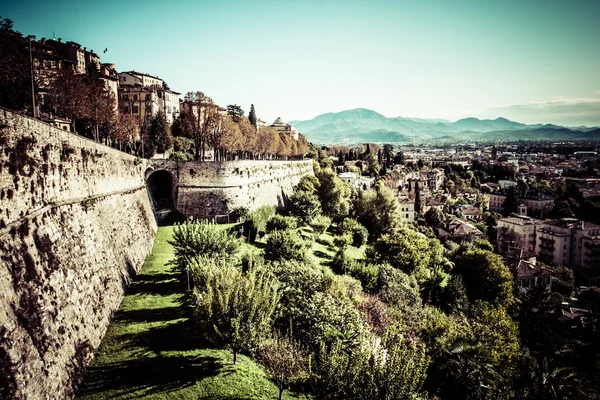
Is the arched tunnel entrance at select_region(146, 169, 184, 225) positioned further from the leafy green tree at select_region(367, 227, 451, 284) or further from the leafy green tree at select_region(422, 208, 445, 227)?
the leafy green tree at select_region(422, 208, 445, 227)

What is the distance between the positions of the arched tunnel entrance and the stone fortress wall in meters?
10.0

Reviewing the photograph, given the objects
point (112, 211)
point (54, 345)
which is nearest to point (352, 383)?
point (54, 345)

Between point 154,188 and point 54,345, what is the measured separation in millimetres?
26606

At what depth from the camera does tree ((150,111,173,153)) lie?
48844 mm

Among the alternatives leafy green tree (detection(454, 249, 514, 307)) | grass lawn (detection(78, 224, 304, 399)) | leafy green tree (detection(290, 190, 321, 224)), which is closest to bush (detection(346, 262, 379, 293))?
leafy green tree (detection(290, 190, 321, 224))

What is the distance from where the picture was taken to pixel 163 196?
115 feet

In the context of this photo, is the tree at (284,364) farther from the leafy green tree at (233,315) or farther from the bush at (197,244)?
the bush at (197,244)

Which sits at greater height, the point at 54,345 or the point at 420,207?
the point at 54,345

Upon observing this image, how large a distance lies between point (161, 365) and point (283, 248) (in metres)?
14.3

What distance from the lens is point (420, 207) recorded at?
81188 millimetres

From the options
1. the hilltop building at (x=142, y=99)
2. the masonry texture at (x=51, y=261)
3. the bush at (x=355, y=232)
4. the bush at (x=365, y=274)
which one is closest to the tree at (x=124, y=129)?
the hilltop building at (x=142, y=99)

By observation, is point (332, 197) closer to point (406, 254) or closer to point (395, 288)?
point (406, 254)

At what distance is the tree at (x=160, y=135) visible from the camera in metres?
48.8

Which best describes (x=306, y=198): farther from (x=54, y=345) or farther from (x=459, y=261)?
(x=54, y=345)
